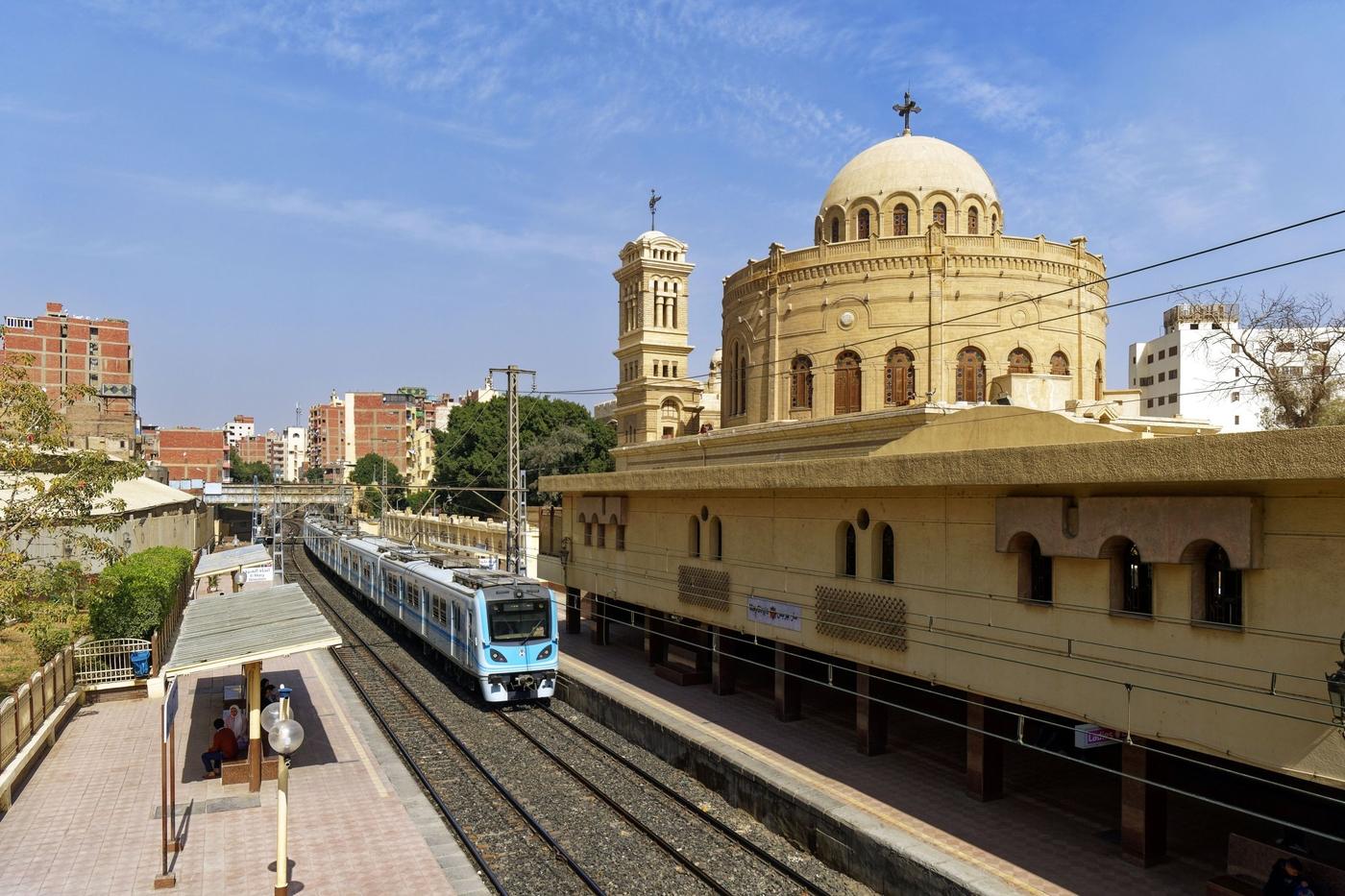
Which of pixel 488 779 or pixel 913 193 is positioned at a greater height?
pixel 913 193

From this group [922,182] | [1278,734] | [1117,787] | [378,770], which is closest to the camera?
[1278,734]

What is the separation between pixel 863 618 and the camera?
1440cm

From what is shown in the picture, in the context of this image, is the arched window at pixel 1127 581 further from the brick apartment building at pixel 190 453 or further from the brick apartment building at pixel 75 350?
the brick apartment building at pixel 190 453

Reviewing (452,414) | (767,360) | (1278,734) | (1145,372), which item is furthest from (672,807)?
(452,414)

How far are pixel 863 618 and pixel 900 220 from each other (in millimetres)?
16874

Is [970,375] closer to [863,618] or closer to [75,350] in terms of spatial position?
[863,618]

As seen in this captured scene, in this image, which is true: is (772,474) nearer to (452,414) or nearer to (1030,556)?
(1030,556)

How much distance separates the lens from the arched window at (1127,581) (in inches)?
414

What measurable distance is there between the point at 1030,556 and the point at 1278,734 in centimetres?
336

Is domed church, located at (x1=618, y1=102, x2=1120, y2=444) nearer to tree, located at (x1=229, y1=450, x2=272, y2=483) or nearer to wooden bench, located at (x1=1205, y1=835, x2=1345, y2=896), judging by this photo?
wooden bench, located at (x1=1205, y1=835, x2=1345, y2=896)

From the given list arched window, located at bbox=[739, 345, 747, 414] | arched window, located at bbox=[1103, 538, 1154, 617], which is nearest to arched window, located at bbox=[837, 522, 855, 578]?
arched window, located at bbox=[1103, 538, 1154, 617]

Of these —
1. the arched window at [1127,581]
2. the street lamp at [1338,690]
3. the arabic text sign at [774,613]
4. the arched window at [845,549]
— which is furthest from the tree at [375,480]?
the street lamp at [1338,690]

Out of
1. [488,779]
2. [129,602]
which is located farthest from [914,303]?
[129,602]

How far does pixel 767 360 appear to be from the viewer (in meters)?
28.1
